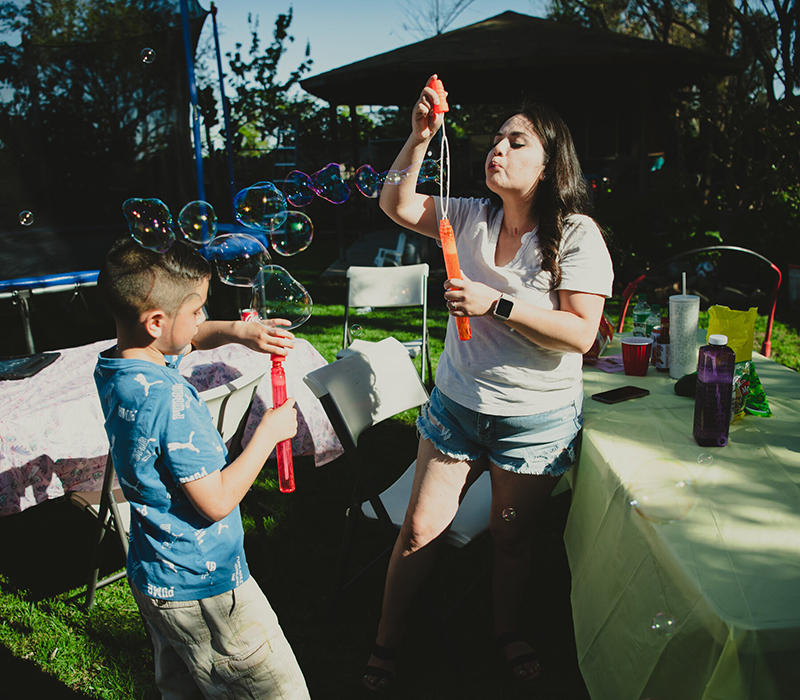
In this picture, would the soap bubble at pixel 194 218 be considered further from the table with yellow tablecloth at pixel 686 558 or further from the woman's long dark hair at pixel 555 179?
the table with yellow tablecloth at pixel 686 558

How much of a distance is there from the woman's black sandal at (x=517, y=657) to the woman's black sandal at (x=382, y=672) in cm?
39

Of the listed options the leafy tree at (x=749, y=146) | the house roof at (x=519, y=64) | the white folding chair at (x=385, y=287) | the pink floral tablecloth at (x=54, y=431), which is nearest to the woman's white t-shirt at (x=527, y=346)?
the pink floral tablecloth at (x=54, y=431)

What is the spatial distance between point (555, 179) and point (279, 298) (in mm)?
949

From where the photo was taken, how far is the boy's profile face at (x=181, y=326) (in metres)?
1.37

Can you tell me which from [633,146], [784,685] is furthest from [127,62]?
[633,146]

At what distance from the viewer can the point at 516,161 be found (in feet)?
5.99

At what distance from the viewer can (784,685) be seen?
40.5 inches

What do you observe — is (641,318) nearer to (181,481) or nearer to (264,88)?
(181,481)

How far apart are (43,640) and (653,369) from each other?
9.01ft

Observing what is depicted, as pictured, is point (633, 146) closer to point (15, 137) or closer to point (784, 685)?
point (15, 137)

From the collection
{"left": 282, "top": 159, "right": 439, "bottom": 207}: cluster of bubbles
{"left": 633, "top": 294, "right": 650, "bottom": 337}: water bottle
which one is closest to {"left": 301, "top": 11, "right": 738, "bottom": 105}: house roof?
{"left": 633, "top": 294, "right": 650, "bottom": 337}: water bottle

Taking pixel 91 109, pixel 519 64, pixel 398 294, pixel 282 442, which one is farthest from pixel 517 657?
pixel 519 64

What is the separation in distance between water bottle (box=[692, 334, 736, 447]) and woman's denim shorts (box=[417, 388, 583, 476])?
36 cm

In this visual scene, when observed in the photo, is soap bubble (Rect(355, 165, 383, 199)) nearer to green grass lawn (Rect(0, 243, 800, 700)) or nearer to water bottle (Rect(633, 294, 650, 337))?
water bottle (Rect(633, 294, 650, 337))
